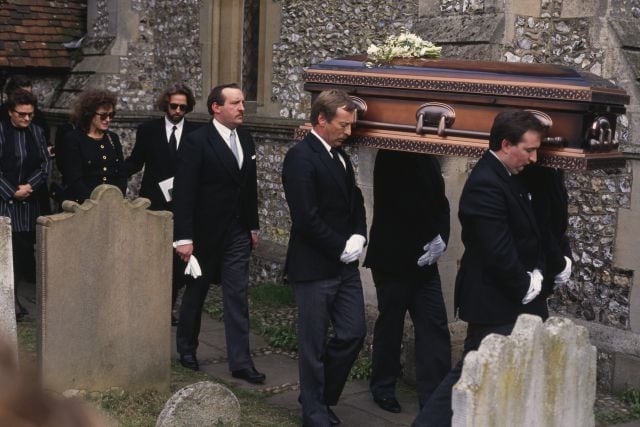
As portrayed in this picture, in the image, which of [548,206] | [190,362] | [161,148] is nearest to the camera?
[548,206]

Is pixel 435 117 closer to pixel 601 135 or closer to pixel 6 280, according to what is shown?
pixel 601 135

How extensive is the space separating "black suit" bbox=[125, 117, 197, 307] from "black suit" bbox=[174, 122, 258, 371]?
1288 mm

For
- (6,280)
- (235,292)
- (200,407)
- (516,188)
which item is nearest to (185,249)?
(235,292)

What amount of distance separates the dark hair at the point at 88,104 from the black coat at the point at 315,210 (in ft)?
7.53

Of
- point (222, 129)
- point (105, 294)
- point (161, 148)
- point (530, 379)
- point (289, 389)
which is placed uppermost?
point (222, 129)

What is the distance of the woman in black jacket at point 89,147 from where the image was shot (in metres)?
6.95

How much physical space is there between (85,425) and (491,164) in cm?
344

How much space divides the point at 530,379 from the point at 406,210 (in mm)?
2221

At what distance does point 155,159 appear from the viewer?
7371 millimetres

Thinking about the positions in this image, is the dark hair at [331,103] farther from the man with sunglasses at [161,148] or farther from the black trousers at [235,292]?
the man with sunglasses at [161,148]

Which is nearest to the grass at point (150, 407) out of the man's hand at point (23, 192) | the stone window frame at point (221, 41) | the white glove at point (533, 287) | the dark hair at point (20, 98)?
the white glove at point (533, 287)

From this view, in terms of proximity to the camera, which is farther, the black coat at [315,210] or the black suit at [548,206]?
the black coat at [315,210]

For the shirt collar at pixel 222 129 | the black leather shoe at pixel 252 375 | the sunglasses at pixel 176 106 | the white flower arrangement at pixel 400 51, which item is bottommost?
the black leather shoe at pixel 252 375

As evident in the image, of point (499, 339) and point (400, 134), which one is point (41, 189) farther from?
point (499, 339)
